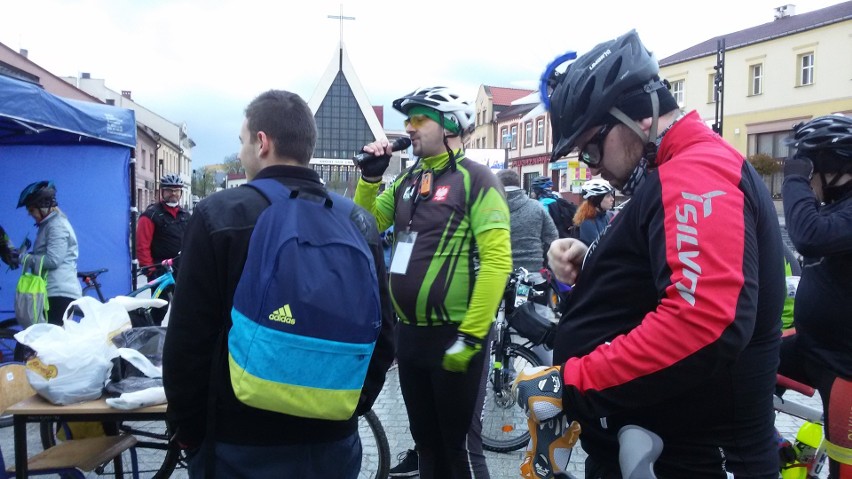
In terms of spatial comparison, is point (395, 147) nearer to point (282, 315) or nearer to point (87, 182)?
point (282, 315)

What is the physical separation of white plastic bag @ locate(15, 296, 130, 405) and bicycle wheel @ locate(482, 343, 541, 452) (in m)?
2.66

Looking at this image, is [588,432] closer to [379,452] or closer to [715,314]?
[715,314]

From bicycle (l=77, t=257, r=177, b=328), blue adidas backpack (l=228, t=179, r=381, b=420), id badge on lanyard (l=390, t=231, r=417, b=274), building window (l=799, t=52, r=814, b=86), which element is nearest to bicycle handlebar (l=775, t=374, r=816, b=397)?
id badge on lanyard (l=390, t=231, r=417, b=274)

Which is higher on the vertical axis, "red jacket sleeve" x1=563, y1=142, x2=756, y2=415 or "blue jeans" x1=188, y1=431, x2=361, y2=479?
"red jacket sleeve" x1=563, y1=142, x2=756, y2=415

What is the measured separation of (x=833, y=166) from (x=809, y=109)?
34413 mm

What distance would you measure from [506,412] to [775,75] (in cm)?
3513

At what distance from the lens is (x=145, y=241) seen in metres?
7.71

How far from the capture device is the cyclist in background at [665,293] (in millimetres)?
1282

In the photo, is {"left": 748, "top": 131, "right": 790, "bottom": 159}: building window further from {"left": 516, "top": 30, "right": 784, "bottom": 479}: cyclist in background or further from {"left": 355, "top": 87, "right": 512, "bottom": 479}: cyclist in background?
{"left": 516, "top": 30, "right": 784, "bottom": 479}: cyclist in background

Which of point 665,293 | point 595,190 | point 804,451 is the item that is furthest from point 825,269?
point 595,190

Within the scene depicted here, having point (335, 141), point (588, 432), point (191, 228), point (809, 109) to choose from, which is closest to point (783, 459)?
point (588, 432)

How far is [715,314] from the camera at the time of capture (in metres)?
1.26

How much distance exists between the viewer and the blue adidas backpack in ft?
5.80

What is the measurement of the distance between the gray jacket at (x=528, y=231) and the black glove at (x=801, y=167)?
326cm
